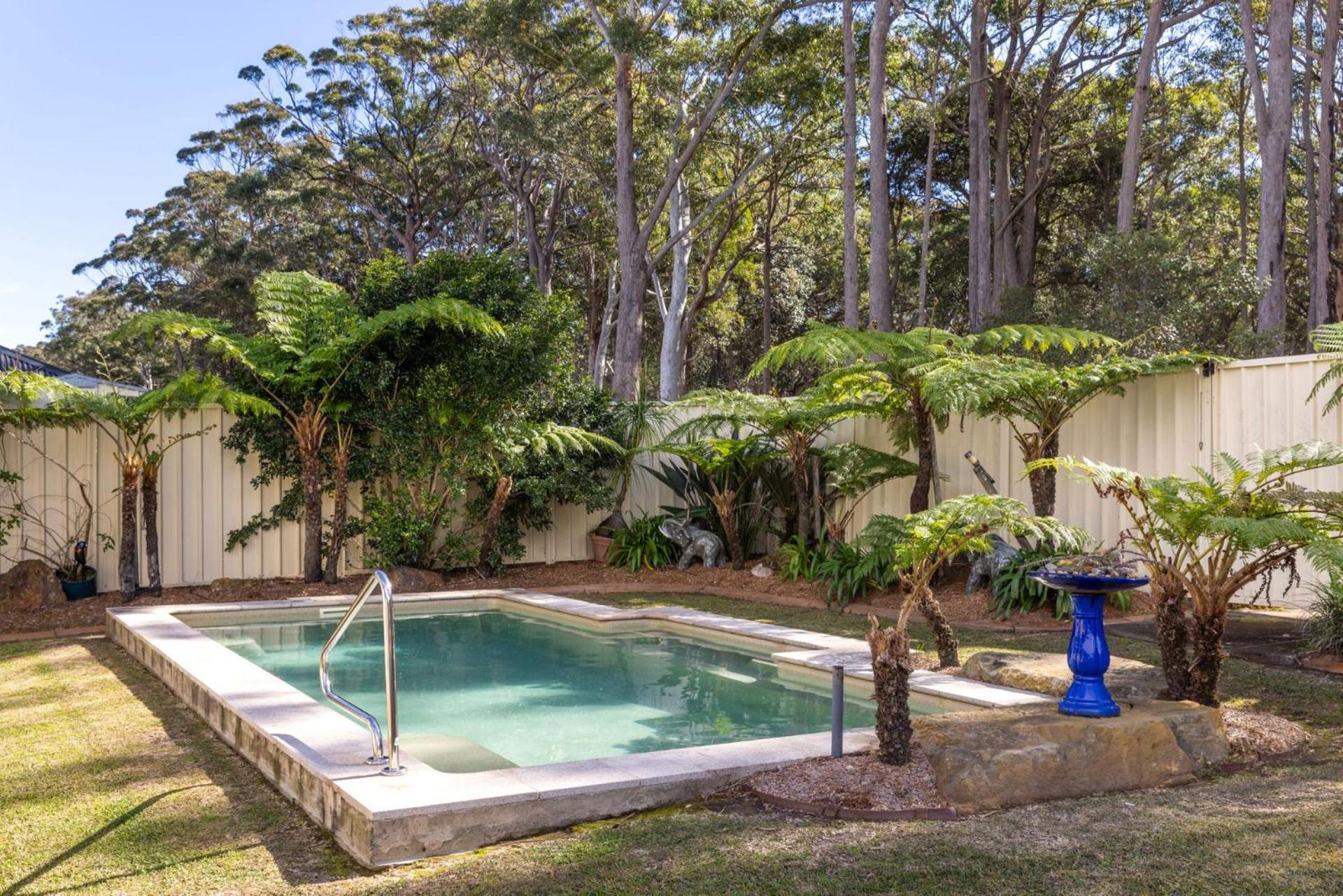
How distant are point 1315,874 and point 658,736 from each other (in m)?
2.96

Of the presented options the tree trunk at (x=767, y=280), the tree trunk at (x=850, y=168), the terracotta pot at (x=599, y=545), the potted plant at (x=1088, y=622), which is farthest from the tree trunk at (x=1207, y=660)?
the tree trunk at (x=767, y=280)

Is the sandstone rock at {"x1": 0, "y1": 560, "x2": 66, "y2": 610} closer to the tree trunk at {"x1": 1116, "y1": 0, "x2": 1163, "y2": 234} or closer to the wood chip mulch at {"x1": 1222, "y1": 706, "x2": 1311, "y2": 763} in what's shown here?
the wood chip mulch at {"x1": 1222, "y1": 706, "x2": 1311, "y2": 763}

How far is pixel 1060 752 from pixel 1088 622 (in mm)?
635

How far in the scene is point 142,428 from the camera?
900 cm

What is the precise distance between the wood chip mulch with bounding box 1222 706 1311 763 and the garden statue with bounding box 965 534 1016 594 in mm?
3636

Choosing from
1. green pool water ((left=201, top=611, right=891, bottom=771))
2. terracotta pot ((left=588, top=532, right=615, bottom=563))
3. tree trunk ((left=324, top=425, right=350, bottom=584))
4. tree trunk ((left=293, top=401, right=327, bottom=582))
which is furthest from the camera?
terracotta pot ((left=588, top=532, right=615, bottom=563))

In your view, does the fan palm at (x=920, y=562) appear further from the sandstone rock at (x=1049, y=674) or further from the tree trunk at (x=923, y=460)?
the tree trunk at (x=923, y=460)

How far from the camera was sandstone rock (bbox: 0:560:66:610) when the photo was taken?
28.5 feet

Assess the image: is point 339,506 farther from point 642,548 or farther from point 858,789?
point 858,789

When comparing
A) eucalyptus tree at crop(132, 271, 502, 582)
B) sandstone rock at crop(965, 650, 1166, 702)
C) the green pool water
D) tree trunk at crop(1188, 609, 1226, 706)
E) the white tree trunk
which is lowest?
the green pool water

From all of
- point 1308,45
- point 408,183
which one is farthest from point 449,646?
point 1308,45

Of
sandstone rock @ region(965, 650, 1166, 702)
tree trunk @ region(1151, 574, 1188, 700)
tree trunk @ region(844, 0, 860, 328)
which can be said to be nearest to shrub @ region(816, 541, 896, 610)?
sandstone rock @ region(965, 650, 1166, 702)

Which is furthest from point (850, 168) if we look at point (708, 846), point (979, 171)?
point (708, 846)

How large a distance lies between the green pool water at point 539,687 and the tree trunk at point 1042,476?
2.68 meters
